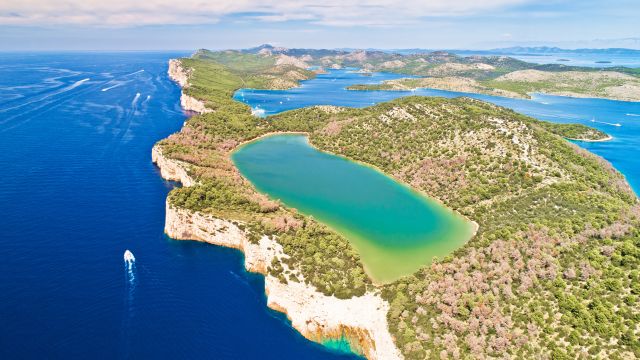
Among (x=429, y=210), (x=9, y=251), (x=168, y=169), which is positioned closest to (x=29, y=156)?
(x=168, y=169)

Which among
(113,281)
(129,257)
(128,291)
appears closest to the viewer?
(128,291)

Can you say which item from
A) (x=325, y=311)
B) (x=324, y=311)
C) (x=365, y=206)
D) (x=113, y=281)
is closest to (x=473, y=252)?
(x=325, y=311)

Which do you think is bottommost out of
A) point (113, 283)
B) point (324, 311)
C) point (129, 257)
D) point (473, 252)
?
point (324, 311)

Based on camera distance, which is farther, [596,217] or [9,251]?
[596,217]

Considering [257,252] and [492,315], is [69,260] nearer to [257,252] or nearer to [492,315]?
[257,252]

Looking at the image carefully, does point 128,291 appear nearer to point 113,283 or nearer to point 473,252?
point 113,283

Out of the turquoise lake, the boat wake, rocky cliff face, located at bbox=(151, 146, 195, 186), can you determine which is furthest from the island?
the boat wake
